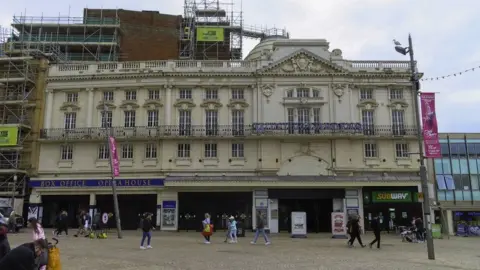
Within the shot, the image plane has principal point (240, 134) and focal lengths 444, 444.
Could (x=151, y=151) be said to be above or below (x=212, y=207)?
→ above

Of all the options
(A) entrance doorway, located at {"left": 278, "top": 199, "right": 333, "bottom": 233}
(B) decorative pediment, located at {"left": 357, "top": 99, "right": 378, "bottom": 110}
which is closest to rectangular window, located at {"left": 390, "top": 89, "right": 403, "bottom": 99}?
(B) decorative pediment, located at {"left": 357, "top": 99, "right": 378, "bottom": 110}

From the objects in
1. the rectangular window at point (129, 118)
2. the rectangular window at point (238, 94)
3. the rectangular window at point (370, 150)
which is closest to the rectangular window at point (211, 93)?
the rectangular window at point (238, 94)

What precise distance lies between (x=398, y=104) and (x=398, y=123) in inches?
65.5

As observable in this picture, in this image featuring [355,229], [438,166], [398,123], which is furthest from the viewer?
[438,166]

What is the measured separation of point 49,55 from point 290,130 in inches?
933

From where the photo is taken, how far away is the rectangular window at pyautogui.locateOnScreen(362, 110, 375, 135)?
37.7m

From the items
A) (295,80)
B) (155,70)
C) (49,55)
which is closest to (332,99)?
(295,80)

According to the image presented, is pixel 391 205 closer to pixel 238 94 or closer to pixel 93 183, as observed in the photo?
pixel 238 94

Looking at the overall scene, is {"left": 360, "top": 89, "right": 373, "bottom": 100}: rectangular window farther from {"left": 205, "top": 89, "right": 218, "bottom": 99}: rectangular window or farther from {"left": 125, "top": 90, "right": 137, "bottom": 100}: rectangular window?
{"left": 125, "top": 90, "right": 137, "bottom": 100}: rectangular window

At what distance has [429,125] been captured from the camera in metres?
18.9

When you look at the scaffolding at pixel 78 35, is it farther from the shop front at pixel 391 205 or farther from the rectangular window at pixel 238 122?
the shop front at pixel 391 205

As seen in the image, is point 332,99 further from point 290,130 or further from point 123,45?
point 123,45

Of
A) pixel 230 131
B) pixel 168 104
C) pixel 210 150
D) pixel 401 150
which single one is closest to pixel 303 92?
pixel 230 131

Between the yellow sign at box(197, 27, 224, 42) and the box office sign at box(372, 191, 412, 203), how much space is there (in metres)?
23.9
